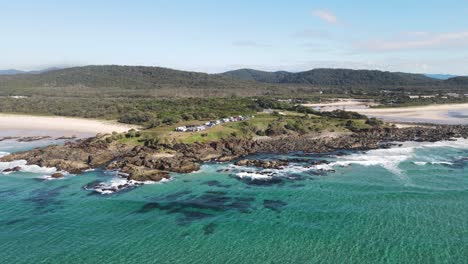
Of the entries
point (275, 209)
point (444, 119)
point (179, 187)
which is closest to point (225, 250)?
point (275, 209)

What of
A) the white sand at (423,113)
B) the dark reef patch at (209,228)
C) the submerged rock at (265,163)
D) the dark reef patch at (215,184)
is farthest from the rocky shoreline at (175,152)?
the white sand at (423,113)

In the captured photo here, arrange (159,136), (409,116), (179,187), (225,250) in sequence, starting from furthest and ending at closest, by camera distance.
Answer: (409,116)
(159,136)
(179,187)
(225,250)

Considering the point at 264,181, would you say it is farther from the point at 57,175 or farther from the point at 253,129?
the point at 253,129

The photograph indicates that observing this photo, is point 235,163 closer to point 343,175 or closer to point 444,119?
point 343,175

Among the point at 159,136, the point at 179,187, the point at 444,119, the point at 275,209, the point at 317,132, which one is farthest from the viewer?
the point at 444,119


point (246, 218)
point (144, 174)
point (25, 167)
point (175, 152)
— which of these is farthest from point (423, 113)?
point (25, 167)

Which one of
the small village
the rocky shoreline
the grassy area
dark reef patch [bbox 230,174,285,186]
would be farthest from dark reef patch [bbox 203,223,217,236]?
the small village
